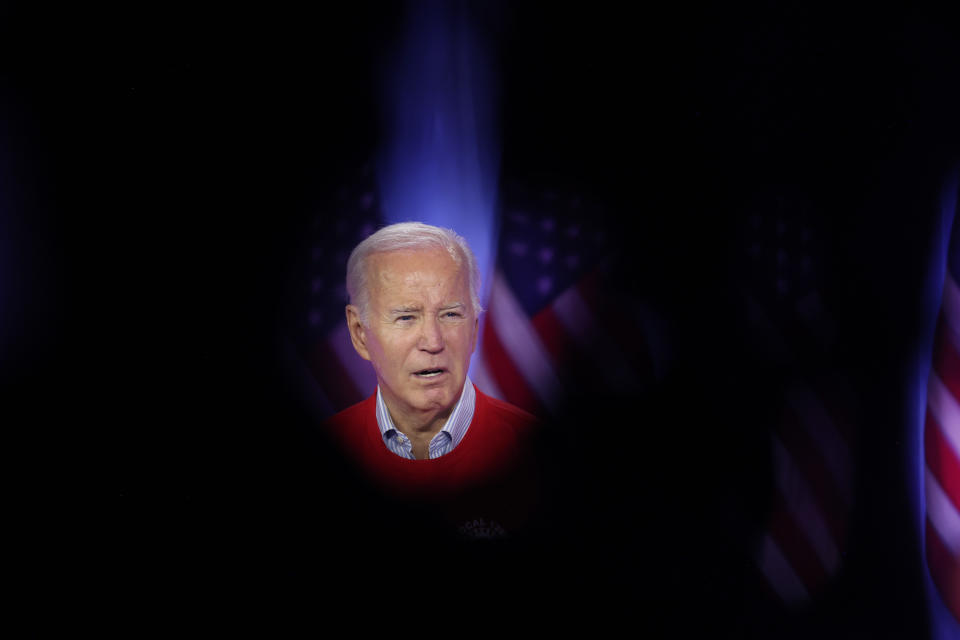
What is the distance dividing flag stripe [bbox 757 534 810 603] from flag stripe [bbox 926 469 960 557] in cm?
46

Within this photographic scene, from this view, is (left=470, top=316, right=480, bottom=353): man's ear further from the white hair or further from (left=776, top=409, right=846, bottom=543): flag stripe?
(left=776, top=409, right=846, bottom=543): flag stripe

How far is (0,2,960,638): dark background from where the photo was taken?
5.90 ft

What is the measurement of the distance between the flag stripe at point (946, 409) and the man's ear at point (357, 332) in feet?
5.53

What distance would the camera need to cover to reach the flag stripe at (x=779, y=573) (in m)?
1.94

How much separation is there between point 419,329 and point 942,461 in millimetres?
1629

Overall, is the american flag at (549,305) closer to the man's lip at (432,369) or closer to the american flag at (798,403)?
the man's lip at (432,369)

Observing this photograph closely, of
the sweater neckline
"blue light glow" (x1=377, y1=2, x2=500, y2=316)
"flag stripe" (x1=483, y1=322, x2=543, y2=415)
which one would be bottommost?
the sweater neckline

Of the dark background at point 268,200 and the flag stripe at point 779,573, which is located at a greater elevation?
the dark background at point 268,200

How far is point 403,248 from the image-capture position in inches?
70.1

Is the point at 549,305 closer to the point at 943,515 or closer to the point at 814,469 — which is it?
the point at 814,469

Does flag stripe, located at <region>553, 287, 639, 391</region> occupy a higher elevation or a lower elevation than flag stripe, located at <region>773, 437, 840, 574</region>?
higher

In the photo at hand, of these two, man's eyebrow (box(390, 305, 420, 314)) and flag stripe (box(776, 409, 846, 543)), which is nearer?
man's eyebrow (box(390, 305, 420, 314))

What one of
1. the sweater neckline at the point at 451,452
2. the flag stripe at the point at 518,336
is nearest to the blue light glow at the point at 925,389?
the flag stripe at the point at 518,336

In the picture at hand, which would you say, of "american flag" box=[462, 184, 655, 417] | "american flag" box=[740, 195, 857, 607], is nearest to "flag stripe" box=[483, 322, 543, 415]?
"american flag" box=[462, 184, 655, 417]
